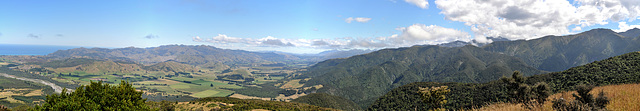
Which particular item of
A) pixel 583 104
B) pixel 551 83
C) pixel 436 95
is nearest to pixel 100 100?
pixel 583 104

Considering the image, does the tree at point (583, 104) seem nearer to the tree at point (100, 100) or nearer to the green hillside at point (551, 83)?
the tree at point (100, 100)

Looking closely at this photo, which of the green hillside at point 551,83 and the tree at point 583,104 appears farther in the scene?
the green hillside at point 551,83

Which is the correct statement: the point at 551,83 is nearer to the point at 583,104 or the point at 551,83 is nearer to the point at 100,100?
the point at 583,104

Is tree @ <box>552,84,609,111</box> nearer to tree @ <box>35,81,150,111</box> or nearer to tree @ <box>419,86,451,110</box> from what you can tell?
tree @ <box>35,81,150,111</box>

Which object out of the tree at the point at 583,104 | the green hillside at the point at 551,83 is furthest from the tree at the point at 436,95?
the green hillside at the point at 551,83

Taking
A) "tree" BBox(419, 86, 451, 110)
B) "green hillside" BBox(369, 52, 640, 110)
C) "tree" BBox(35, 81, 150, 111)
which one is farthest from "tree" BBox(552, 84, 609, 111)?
"green hillside" BBox(369, 52, 640, 110)

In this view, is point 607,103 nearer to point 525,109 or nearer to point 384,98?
point 525,109
